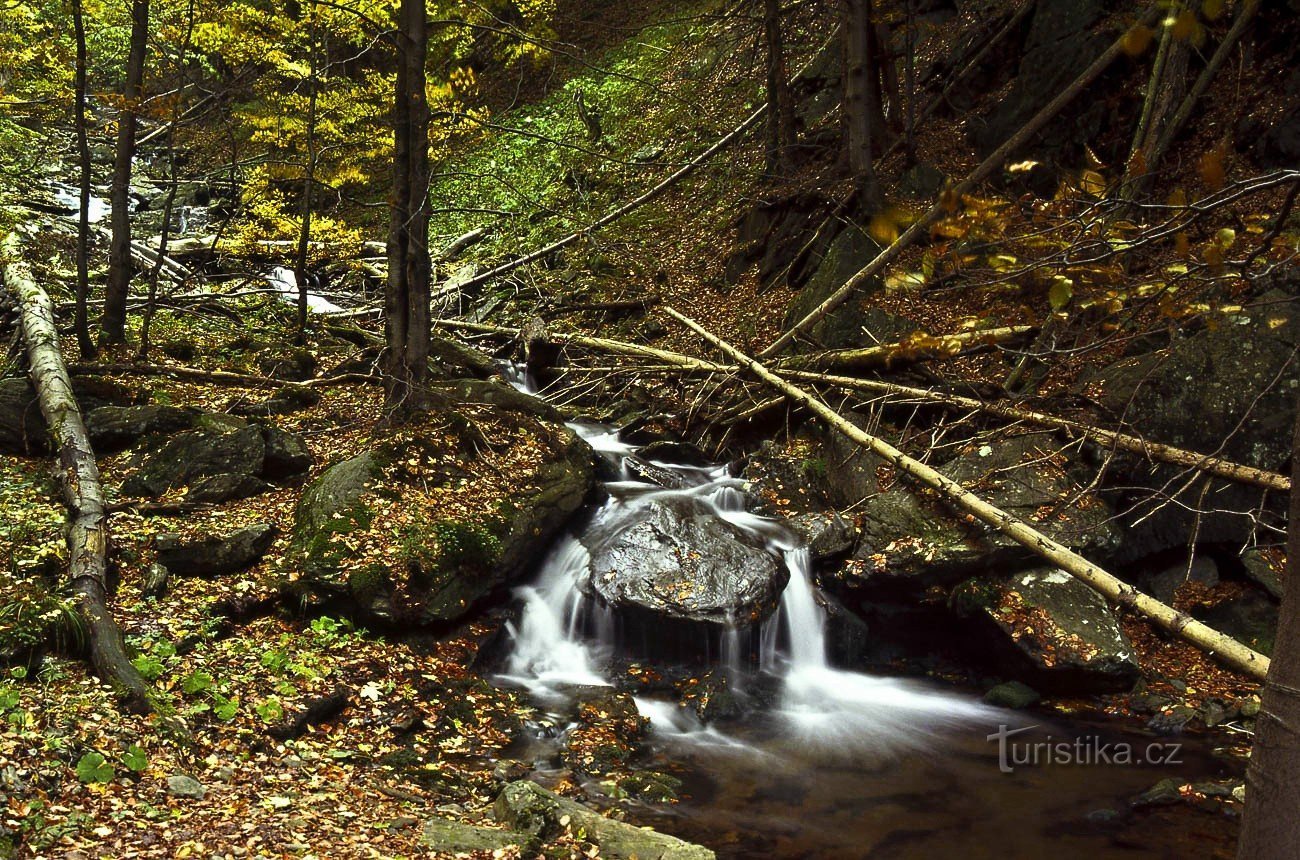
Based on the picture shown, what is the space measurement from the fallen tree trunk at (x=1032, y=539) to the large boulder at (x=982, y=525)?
0.29 m

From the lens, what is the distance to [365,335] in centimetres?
1418

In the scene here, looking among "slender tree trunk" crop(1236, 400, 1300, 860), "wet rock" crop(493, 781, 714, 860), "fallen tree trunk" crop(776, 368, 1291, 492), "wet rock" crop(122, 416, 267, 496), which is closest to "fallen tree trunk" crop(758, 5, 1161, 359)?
"fallen tree trunk" crop(776, 368, 1291, 492)

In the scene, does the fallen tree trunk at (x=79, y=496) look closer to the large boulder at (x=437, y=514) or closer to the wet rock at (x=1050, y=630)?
the large boulder at (x=437, y=514)

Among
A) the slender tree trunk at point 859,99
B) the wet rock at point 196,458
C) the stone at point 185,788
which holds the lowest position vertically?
the stone at point 185,788

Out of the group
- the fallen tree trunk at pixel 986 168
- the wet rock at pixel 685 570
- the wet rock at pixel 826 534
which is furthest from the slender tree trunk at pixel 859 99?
the wet rock at pixel 685 570

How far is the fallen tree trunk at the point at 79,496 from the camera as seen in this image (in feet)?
17.3

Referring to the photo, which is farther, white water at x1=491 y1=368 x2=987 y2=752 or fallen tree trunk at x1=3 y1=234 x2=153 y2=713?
white water at x1=491 y1=368 x2=987 y2=752

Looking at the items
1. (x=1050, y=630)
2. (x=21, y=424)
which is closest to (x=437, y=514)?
(x=21, y=424)

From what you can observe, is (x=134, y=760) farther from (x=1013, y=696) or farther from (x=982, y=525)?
(x=982, y=525)

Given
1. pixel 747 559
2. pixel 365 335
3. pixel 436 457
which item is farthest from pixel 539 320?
pixel 747 559

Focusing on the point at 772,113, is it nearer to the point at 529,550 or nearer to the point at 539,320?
the point at 539,320

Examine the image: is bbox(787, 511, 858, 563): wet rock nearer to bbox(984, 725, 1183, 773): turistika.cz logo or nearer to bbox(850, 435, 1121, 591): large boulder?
bbox(850, 435, 1121, 591): large boulder

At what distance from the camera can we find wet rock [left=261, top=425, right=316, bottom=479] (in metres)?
8.49

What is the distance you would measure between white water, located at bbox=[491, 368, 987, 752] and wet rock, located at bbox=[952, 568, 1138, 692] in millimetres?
633
